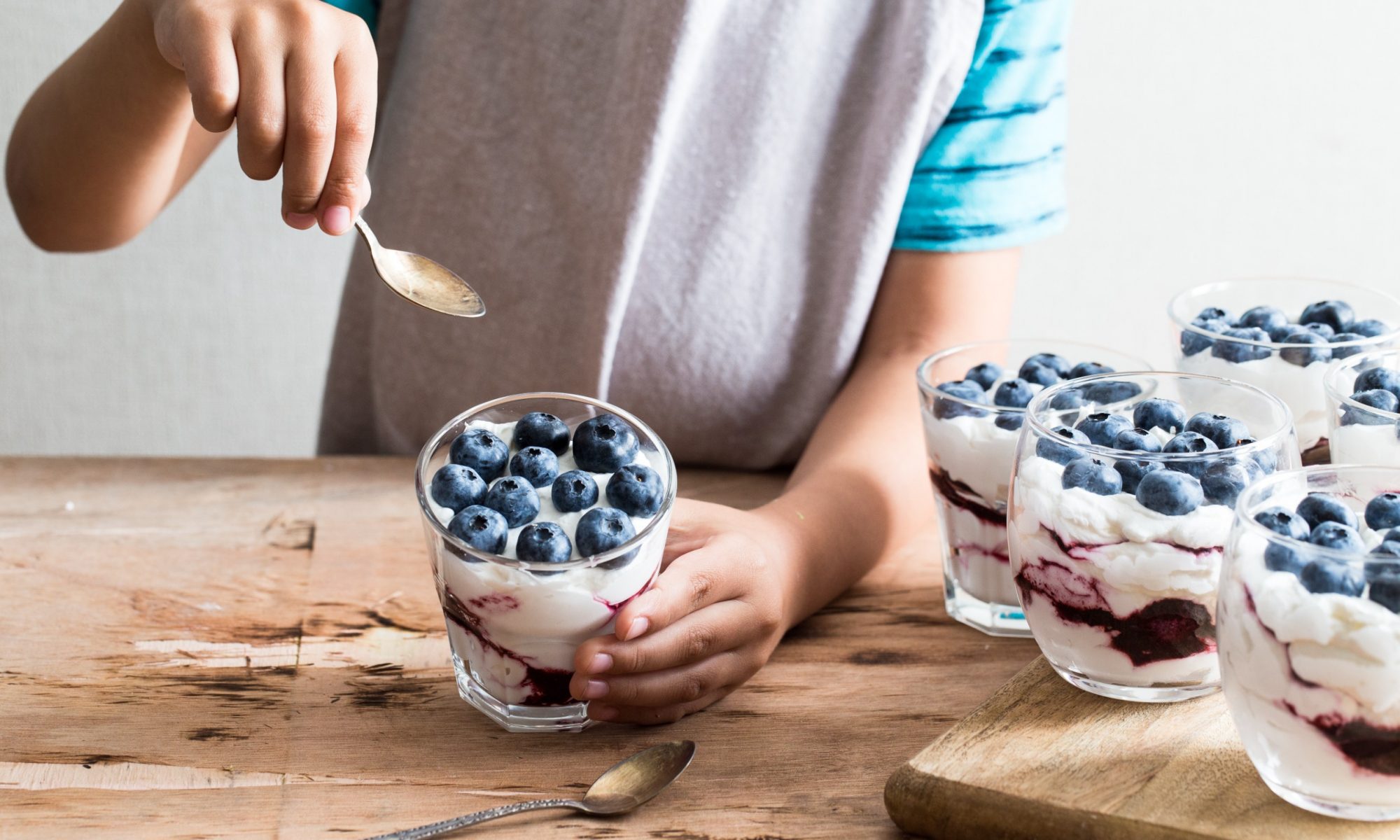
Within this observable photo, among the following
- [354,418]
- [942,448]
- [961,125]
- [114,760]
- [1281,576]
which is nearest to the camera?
[1281,576]

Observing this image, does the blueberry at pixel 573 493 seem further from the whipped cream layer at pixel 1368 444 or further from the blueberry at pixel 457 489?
the whipped cream layer at pixel 1368 444

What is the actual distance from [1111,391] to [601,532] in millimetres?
314

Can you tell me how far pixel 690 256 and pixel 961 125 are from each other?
9.6 inches

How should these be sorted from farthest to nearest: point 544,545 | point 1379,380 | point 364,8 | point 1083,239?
point 1083,239, point 364,8, point 1379,380, point 544,545

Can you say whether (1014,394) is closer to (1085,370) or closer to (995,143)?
(1085,370)

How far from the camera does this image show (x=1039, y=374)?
0.79 meters

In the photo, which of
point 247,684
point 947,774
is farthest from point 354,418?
point 947,774

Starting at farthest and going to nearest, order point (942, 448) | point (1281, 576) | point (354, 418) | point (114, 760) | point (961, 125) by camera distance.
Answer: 1. point (354, 418)
2. point (961, 125)
3. point (942, 448)
4. point (114, 760)
5. point (1281, 576)

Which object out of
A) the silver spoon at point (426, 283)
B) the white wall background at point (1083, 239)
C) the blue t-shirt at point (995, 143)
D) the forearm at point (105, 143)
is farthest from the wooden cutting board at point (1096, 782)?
the white wall background at point (1083, 239)

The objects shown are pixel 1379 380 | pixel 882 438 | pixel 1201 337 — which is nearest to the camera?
pixel 1379 380

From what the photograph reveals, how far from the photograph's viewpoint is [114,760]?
2.09 ft

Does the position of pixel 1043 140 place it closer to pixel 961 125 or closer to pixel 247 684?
pixel 961 125

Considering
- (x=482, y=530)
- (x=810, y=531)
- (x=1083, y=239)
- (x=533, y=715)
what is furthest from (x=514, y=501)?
(x=1083, y=239)

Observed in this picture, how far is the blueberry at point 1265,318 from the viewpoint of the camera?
834 mm
